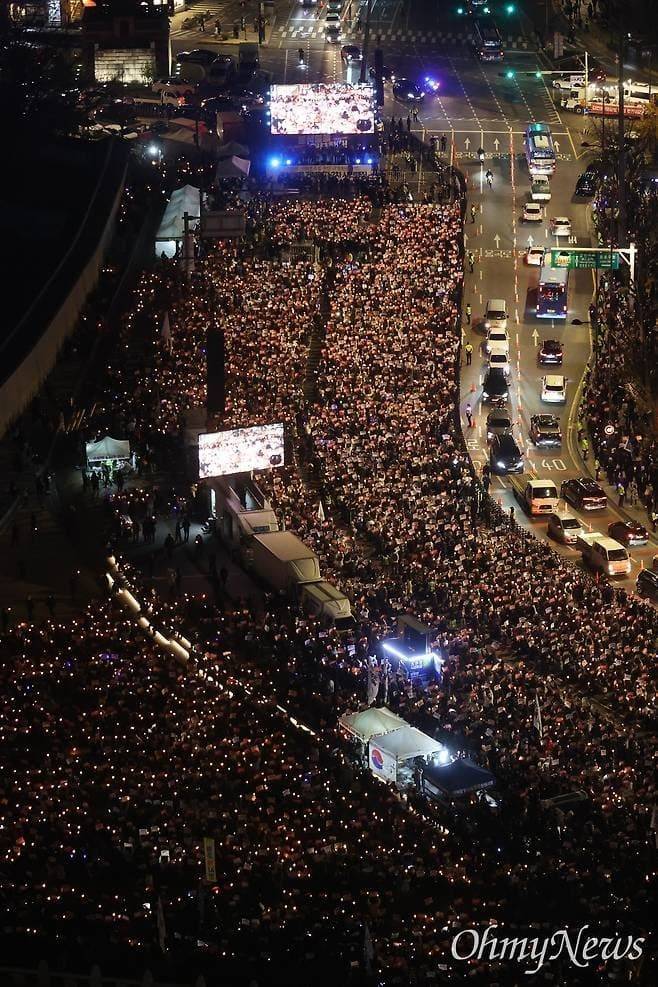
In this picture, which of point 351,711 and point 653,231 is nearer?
point 351,711

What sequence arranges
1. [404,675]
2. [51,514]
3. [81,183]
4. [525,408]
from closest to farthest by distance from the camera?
[404,675], [51,514], [525,408], [81,183]

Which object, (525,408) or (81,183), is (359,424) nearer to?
(525,408)

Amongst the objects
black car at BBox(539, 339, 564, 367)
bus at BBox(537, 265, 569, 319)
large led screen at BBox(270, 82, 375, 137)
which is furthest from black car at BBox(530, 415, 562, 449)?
large led screen at BBox(270, 82, 375, 137)

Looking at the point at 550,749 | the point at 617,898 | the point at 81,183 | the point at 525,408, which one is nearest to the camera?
the point at 617,898

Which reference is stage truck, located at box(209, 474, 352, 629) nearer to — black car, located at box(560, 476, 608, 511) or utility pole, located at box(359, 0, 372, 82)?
black car, located at box(560, 476, 608, 511)

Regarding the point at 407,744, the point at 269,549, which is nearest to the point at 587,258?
the point at 269,549

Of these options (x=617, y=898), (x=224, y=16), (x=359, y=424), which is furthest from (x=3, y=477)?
(x=224, y=16)

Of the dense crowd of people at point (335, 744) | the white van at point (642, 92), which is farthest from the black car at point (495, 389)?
the white van at point (642, 92)
